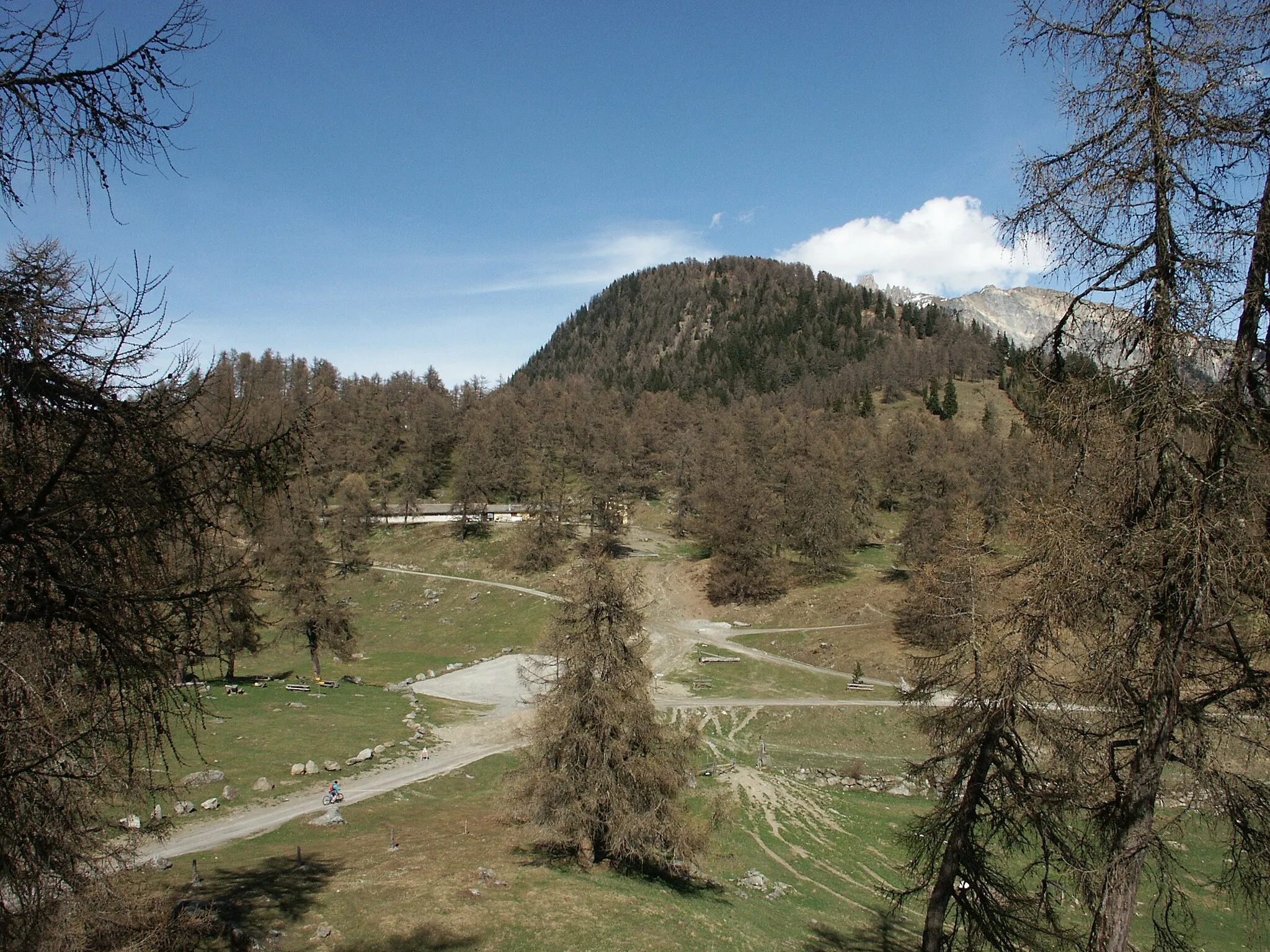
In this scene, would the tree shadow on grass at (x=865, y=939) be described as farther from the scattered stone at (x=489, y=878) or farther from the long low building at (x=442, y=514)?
the long low building at (x=442, y=514)

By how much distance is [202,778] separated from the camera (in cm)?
2444

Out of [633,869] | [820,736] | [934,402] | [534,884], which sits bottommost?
[820,736]

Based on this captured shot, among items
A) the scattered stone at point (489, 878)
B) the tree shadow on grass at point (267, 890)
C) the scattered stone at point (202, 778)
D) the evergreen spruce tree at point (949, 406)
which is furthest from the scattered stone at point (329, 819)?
the evergreen spruce tree at point (949, 406)

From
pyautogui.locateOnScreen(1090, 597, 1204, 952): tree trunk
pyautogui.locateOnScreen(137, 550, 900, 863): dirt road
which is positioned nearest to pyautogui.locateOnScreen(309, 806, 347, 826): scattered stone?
pyautogui.locateOnScreen(137, 550, 900, 863): dirt road

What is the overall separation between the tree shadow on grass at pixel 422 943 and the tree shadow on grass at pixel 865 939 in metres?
8.35

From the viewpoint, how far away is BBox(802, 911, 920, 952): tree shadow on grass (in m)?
17.5

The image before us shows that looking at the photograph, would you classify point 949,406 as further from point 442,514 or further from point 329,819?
point 329,819

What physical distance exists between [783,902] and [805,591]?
40.3 meters

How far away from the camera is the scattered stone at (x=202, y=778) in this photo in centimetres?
2409

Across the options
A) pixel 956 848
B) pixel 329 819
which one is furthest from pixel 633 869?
pixel 956 848

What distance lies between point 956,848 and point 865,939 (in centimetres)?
1267

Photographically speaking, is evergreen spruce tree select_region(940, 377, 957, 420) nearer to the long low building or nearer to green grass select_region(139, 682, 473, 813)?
the long low building

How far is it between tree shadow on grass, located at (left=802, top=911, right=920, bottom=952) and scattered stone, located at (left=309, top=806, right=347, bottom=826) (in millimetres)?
15751

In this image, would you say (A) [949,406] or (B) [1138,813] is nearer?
(B) [1138,813]
